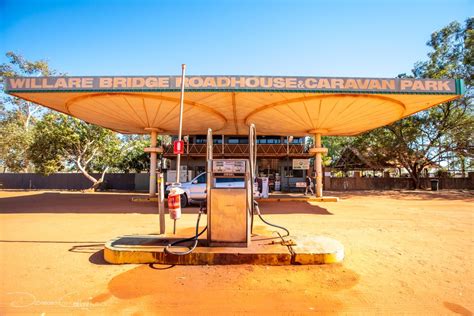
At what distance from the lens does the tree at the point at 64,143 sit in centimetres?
2355

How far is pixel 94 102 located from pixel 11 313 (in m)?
11.8

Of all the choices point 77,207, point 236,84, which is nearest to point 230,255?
point 236,84

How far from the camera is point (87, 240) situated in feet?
21.1

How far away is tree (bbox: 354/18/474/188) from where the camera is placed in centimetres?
2431

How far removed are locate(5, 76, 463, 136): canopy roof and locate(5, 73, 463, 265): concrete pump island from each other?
0.05 meters

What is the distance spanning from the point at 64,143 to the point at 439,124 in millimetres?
37808

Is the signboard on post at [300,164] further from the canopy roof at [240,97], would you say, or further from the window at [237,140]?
the canopy roof at [240,97]

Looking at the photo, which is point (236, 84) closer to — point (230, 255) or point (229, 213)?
point (229, 213)

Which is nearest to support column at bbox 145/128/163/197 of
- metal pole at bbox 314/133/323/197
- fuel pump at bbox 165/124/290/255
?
metal pole at bbox 314/133/323/197

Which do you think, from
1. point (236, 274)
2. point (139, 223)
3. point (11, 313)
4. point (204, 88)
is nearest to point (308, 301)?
point (236, 274)

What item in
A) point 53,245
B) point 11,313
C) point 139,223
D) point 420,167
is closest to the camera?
point 11,313

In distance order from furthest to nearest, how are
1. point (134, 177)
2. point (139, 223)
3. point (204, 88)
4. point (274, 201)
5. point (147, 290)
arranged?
point (134, 177), point (274, 201), point (204, 88), point (139, 223), point (147, 290)

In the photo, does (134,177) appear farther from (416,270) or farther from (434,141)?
(434,141)

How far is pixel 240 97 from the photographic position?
12094 millimetres
